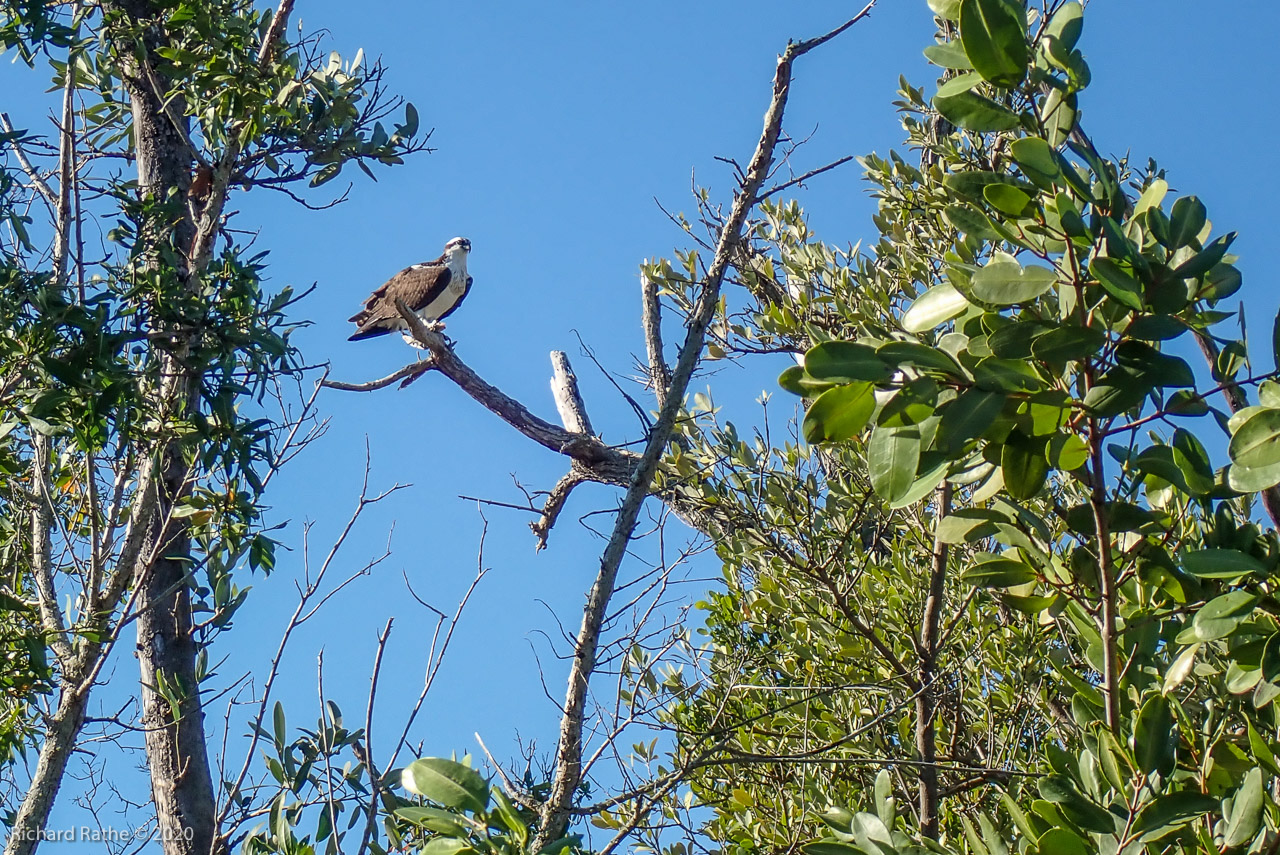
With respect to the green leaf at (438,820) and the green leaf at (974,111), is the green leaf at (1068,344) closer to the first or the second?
the green leaf at (974,111)

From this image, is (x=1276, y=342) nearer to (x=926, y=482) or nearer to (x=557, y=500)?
(x=926, y=482)

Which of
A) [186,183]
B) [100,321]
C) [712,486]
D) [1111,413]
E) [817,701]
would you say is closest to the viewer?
[1111,413]

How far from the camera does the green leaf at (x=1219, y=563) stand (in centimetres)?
139

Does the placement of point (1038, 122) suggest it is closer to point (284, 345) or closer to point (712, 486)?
point (712, 486)

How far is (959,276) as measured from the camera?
144cm

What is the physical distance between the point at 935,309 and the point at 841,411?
1.09 feet

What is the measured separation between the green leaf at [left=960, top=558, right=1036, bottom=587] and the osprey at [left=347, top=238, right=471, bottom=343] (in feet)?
22.7

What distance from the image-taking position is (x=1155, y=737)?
140 centimetres

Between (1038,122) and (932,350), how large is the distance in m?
0.46

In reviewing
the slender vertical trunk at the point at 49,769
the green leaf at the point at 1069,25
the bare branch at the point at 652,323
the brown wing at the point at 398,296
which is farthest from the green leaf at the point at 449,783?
the brown wing at the point at 398,296

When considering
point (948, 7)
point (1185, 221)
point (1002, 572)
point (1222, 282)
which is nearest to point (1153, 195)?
point (1185, 221)

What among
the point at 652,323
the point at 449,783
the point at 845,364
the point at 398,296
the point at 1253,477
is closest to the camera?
the point at 845,364

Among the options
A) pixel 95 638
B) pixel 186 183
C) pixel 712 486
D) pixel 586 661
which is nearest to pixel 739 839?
pixel 712 486

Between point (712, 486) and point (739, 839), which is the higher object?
point (712, 486)
